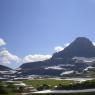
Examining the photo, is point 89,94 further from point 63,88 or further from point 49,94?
point 63,88

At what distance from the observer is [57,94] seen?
8406 centimetres

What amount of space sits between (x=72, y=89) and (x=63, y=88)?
4.64 metres

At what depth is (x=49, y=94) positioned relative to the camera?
84625 mm

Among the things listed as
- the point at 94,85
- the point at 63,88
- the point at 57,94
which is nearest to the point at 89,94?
the point at 57,94

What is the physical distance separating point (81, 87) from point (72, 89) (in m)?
2.71

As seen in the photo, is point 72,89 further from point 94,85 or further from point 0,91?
point 0,91

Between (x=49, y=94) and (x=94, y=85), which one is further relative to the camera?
(x=94, y=85)

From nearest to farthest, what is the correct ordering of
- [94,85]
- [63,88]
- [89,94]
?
1. [89,94]
2. [94,85]
3. [63,88]

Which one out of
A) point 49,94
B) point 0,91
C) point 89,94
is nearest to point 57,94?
point 49,94

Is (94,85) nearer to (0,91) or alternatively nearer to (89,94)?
(89,94)

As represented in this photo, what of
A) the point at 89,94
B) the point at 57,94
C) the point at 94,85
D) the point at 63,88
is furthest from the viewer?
the point at 63,88

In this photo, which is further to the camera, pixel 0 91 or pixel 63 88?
pixel 63 88

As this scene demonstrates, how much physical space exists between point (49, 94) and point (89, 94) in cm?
1244

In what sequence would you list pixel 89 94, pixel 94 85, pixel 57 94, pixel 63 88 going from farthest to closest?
pixel 63 88, pixel 94 85, pixel 57 94, pixel 89 94
